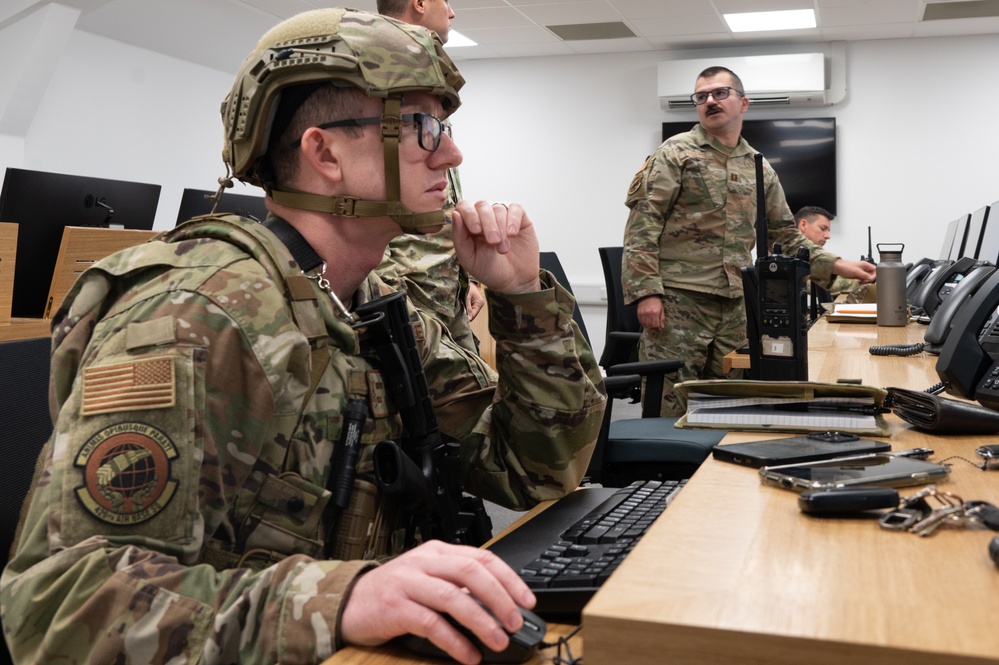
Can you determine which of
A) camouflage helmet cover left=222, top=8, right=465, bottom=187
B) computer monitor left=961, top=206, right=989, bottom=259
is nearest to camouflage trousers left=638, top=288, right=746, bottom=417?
computer monitor left=961, top=206, right=989, bottom=259

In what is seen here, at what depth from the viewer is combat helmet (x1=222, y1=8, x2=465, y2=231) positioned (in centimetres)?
111

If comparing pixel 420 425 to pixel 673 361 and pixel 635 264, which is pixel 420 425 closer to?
pixel 673 361

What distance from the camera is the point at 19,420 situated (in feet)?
3.35

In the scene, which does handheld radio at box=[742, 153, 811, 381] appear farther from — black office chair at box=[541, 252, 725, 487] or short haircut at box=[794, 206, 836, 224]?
short haircut at box=[794, 206, 836, 224]

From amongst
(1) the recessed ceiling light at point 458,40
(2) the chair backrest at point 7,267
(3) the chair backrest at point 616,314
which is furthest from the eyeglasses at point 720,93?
(1) the recessed ceiling light at point 458,40

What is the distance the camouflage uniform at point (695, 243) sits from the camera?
13.0ft

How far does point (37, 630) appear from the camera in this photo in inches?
30.9

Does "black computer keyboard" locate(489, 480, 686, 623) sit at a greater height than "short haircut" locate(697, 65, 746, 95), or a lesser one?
lesser

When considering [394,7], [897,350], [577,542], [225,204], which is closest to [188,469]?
[577,542]

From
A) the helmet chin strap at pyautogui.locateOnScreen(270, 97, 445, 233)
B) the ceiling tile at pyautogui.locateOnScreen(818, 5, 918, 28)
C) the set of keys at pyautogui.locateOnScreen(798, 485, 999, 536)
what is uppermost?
the ceiling tile at pyautogui.locateOnScreen(818, 5, 918, 28)

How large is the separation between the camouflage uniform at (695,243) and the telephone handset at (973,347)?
237cm

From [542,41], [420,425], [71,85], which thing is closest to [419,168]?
[420,425]

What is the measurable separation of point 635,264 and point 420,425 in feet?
Answer: 9.58

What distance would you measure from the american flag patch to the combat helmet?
1.18 feet
